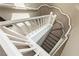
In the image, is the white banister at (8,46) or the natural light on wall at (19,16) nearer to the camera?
the white banister at (8,46)

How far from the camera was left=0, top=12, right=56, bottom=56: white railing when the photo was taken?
0.64 metres

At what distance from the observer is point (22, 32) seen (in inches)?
28.1

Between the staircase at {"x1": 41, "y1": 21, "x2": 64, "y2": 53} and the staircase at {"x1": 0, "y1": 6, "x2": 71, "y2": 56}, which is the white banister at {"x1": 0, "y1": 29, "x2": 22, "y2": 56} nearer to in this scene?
the staircase at {"x1": 0, "y1": 6, "x2": 71, "y2": 56}

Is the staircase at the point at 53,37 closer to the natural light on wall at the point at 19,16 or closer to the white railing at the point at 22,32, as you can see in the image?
the white railing at the point at 22,32

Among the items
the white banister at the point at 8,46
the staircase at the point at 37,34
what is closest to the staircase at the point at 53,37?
the staircase at the point at 37,34

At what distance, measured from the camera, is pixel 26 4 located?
31.9 inches

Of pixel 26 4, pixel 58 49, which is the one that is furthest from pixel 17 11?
pixel 58 49

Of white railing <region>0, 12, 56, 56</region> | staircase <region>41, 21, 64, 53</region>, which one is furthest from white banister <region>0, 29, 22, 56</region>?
staircase <region>41, 21, 64, 53</region>

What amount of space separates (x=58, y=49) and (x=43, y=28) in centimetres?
12

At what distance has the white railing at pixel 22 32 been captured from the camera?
0.64 m

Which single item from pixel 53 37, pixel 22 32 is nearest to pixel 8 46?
pixel 22 32

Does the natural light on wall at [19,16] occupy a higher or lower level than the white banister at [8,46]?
higher

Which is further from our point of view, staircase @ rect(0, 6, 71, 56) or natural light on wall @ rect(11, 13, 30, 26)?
natural light on wall @ rect(11, 13, 30, 26)

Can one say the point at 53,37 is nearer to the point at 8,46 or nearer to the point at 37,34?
the point at 37,34
